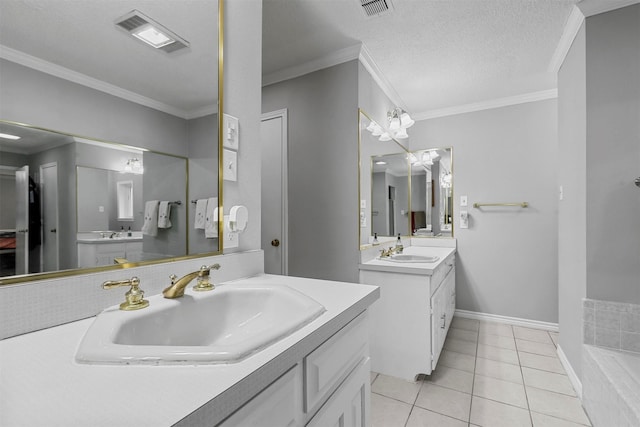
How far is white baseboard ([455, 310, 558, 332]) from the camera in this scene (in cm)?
294

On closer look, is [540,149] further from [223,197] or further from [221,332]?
[221,332]

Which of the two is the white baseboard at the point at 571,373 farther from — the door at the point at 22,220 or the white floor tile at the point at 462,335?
the door at the point at 22,220

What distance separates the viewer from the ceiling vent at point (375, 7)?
1.76m

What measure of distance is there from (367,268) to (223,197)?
4.24 ft

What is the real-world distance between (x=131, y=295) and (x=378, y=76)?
2.55m

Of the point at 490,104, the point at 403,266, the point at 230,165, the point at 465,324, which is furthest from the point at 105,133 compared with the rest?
the point at 490,104

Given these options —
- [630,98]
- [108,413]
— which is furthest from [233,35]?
[630,98]

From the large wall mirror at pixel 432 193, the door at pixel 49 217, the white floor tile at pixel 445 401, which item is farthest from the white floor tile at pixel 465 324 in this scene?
the door at pixel 49 217

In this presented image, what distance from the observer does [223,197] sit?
1.19 m

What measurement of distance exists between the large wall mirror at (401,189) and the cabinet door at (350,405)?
4.21ft

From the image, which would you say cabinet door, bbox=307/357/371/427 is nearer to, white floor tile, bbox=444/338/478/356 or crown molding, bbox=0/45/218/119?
crown molding, bbox=0/45/218/119

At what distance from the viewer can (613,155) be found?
1653 mm

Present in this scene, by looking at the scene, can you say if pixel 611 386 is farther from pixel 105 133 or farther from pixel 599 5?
pixel 105 133

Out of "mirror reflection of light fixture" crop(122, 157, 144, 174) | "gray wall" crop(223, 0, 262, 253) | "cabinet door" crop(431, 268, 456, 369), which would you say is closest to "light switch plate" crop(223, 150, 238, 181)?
"gray wall" crop(223, 0, 262, 253)
